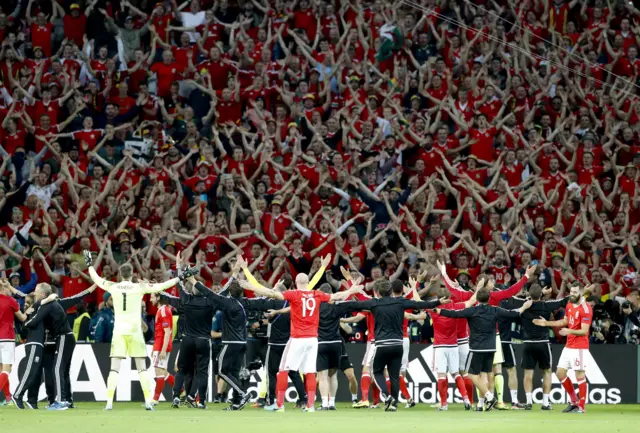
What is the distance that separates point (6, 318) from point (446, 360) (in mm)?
7987

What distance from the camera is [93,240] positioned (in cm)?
2650

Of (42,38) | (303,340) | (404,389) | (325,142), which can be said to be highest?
(42,38)

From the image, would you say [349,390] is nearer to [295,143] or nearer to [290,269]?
[290,269]

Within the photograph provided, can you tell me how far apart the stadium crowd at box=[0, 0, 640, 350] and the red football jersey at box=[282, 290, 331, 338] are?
5042mm

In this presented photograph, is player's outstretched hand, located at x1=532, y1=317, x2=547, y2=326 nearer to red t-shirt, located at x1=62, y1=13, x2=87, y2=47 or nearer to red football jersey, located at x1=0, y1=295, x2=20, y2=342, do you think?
red football jersey, located at x1=0, y1=295, x2=20, y2=342

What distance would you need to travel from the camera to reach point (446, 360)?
22.1 metres

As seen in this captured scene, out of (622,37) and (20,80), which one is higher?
(622,37)

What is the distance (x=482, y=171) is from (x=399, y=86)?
3405 millimetres

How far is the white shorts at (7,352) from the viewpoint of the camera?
21531 mm

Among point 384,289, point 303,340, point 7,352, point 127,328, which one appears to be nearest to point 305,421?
point 303,340

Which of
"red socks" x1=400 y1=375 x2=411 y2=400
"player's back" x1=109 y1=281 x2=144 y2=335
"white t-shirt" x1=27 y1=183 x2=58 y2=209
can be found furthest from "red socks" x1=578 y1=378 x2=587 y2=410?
"white t-shirt" x1=27 y1=183 x2=58 y2=209

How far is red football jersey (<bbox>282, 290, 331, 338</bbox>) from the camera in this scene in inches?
792

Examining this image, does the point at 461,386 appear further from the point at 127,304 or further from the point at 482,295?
the point at 127,304

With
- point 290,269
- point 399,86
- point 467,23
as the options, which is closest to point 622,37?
point 467,23
